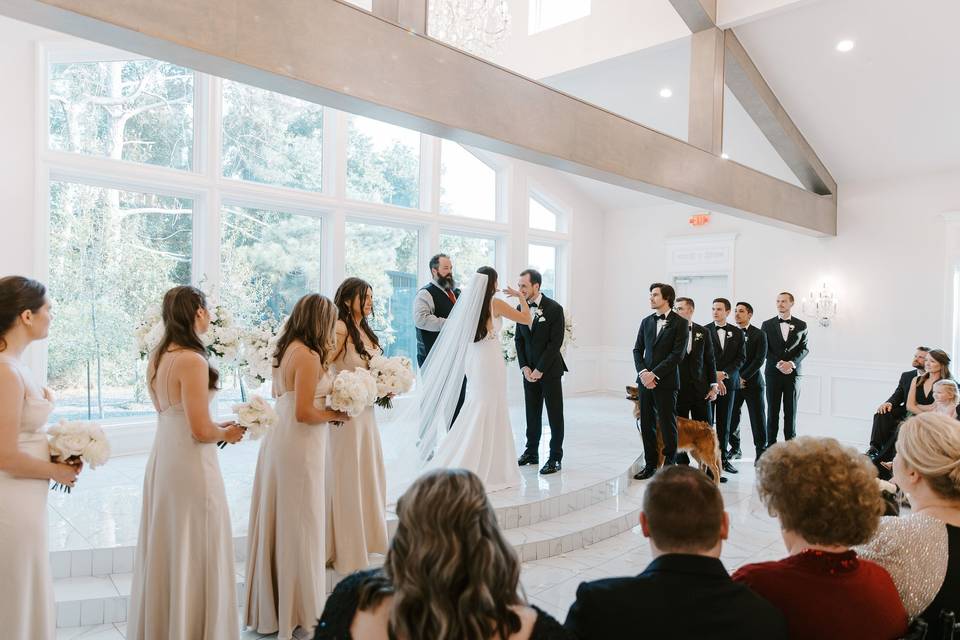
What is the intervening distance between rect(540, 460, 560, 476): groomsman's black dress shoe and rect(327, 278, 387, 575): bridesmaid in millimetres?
2131

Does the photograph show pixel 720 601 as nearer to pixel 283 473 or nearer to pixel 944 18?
pixel 283 473

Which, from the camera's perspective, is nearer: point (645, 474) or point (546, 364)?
point (546, 364)

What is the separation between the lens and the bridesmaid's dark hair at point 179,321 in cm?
250

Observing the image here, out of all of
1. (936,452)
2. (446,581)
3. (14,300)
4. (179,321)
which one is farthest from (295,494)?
(936,452)

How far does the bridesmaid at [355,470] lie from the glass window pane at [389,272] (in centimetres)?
429

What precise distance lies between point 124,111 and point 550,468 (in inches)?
203

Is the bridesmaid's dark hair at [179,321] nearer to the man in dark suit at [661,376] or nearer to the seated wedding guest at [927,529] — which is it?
the seated wedding guest at [927,529]

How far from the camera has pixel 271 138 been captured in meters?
7.12

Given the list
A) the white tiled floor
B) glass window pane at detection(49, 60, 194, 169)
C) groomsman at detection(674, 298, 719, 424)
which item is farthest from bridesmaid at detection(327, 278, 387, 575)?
glass window pane at detection(49, 60, 194, 169)

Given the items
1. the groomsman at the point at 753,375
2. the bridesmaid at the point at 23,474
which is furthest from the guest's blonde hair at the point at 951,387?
the bridesmaid at the point at 23,474

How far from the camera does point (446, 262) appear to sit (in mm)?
5898

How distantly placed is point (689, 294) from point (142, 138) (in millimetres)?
7997

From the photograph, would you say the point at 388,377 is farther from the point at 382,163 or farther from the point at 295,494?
the point at 382,163

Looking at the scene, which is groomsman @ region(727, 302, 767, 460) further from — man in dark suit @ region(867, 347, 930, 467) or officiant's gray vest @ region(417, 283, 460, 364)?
officiant's gray vest @ region(417, 283, 460, 364)
